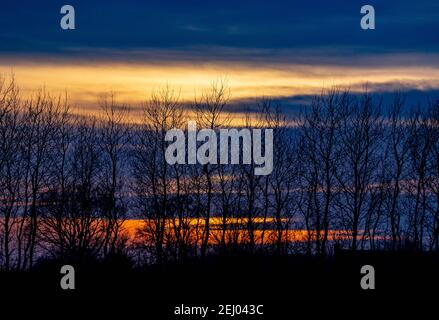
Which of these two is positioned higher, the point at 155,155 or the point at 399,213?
the point at 155,155

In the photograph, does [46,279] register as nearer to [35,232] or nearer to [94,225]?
[35,232]

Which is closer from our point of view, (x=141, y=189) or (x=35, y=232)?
(x=35, y=232)

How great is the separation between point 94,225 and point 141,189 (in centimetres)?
330

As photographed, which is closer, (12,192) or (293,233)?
(12,192)

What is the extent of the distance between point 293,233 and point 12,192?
13.5 m

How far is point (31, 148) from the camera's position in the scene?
3956cm

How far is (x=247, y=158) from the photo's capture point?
4156 cm
